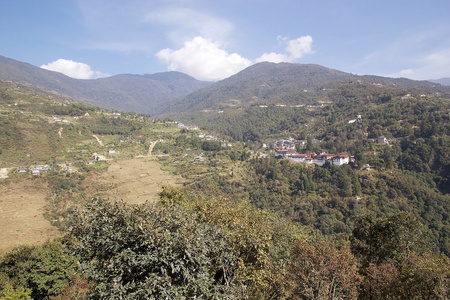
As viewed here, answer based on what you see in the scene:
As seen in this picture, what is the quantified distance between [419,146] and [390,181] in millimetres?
14927

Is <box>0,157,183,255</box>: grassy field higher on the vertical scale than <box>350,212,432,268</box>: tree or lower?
lower

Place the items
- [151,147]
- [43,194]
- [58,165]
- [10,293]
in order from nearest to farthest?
[10,293] < [43,194] < [58,165] < [151,147]

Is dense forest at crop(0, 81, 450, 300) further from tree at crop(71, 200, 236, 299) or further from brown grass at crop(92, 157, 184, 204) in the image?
brown grass at crop(92, 157, 184, 204)

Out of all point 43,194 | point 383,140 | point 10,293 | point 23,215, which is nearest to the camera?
point 10,293

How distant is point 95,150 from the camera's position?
65562 mm

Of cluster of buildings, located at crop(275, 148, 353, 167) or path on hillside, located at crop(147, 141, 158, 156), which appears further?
path on hillside, located at crop(147, 141, 158, 156)

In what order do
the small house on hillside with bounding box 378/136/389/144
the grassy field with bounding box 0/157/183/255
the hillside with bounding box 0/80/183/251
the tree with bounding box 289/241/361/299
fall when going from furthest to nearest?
1. the small house on hillside with bounding box 378/136/389/144
2. the hillside with bounding box 0/80/183/251
3. the grassy field with bounding box 0/157/183/255
4. the tree with bounding box 289/241/361/299

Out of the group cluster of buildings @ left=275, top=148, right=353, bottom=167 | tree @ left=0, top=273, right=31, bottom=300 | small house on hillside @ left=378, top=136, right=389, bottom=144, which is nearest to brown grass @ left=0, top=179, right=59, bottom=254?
tree @ left=0, top=273, right=31, bottom=300

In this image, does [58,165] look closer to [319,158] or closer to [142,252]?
[142,252]

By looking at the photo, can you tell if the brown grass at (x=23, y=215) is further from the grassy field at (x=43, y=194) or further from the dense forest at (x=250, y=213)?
the dense forest at (x=250, y=213)

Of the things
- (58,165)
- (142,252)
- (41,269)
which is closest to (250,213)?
(142,252)

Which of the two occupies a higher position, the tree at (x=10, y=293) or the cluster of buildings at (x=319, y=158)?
the tree at (x=10, y=293)

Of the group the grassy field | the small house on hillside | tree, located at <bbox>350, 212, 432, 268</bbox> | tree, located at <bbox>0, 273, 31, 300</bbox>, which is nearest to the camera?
tree, located at <bbox>0, 273, 31, 300</bbox>

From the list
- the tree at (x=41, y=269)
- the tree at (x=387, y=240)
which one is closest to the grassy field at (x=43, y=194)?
the tree at (x=41, y=269)
